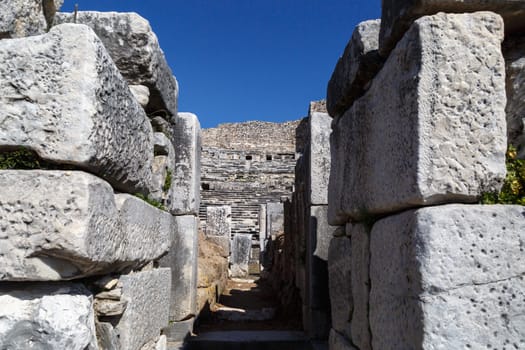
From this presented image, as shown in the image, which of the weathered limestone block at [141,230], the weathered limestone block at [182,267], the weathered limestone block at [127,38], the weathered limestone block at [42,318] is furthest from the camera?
the weathered limestone block at [182,267]

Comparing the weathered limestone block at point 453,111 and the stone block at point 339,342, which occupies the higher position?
the weathered limestone block at point 453,111

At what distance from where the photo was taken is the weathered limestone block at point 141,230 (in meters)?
2.30

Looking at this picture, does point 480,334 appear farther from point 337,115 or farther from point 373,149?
point 337,115

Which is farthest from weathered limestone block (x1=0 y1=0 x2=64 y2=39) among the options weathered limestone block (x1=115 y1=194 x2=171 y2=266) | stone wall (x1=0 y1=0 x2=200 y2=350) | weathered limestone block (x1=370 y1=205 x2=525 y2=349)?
weathered limestone block (x1=370 y1=205 x2=525 y2=349)

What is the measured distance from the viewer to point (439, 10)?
2039mm

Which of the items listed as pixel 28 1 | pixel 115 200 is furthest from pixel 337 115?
pixel 28 1

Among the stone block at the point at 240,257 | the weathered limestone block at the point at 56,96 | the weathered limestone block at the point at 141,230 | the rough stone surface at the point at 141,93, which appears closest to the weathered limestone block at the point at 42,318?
the weathered limestone block at the point at 141,230

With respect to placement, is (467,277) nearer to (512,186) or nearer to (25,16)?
(512,186)

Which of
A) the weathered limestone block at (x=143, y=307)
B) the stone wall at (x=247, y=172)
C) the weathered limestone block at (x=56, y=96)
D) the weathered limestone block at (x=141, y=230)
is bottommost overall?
the weathered limestone block at (x=143, y=307)

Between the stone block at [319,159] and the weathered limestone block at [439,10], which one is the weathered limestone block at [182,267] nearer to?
the stone block at [319,159]

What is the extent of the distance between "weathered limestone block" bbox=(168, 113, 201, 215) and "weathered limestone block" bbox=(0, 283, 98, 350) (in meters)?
4.50

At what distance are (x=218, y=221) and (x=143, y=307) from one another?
1555 centimetres

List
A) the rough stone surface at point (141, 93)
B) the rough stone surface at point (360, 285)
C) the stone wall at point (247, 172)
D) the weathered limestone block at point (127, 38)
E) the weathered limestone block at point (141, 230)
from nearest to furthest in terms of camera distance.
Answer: the weathered limestone block at point (141, 230), the rough stone surface at point (360, 285), the weathered limestone block at point (127, 38), the rough stone surface at point (141, 93), the stone wall at point (247, 172)

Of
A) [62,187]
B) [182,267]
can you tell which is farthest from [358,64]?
[182,267]
